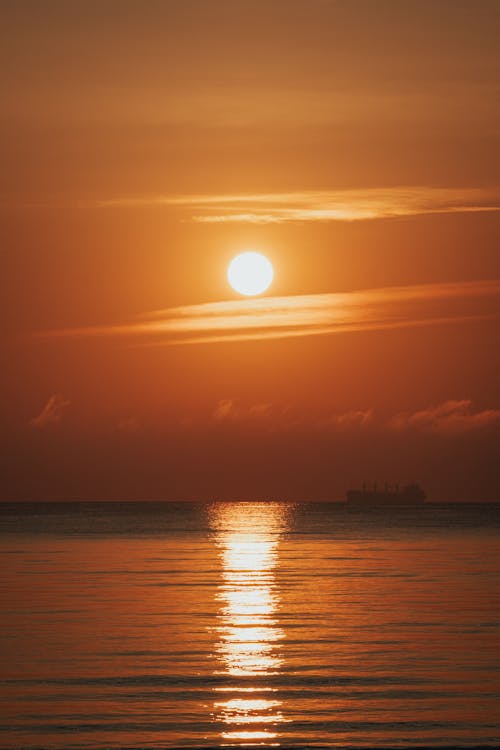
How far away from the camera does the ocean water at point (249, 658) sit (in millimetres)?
32031

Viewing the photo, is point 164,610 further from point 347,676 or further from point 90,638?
point 347,676

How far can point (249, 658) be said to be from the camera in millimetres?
43344

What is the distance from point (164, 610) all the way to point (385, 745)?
1138 inches

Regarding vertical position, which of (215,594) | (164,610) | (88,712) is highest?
(215,594)

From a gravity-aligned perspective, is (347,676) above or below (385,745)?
above

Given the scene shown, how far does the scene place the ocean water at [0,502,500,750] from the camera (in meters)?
32.0

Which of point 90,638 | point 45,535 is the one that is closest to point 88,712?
point 90,638

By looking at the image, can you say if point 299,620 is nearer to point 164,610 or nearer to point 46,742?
point 164,610

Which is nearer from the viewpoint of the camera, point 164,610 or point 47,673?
point 47,673

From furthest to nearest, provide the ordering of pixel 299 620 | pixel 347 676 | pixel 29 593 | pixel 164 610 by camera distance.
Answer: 1. pixel 29 593
2. pixel 164 610
3. pixel 299 620
4. pixel 347 676

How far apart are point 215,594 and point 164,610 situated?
8.54 meters

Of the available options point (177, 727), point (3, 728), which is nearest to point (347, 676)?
point (177, 727)

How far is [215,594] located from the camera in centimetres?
6650

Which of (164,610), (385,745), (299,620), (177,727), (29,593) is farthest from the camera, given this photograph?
(29,593)
